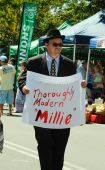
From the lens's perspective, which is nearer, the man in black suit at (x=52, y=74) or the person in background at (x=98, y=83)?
the man in black suit at (x=52, y=74)

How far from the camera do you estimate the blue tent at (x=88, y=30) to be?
20.1 metres

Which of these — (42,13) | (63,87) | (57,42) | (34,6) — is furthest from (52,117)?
(42,13)

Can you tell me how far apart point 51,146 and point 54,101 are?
20.5 inches

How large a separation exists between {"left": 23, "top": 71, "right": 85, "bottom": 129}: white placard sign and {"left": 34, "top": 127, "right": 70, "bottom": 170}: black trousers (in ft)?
0.23

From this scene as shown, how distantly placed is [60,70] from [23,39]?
650 inches

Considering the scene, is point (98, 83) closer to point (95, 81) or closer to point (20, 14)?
point (95, 81)

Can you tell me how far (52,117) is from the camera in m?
6.95

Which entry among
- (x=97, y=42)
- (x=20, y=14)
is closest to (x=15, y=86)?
(x=97, y=42)

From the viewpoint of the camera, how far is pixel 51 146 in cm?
682

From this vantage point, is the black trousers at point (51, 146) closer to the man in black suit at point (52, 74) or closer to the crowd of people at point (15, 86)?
the man in black suit at point (52, 74)

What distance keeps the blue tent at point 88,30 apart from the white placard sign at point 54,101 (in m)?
12.9

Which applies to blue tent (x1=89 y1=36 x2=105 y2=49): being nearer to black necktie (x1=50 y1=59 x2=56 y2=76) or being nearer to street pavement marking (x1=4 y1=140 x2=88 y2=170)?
street pavement marking (x1=4 y1=140 x2=88 y2=170)

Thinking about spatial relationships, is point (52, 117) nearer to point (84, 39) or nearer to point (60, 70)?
point (60, 70)

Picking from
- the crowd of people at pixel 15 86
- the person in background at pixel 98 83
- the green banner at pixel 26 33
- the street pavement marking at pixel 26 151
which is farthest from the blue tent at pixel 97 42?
the street pavement marking at pixel 26 151
